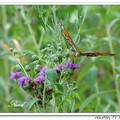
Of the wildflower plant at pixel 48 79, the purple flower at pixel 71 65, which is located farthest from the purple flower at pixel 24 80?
the purple flower at pixel 71 65

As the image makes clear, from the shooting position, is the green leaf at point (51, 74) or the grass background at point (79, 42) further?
the grass background at point (79, 42)

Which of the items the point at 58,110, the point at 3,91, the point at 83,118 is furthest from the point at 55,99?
the point at 3,91

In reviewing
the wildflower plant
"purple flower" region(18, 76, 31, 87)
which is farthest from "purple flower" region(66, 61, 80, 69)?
"purple flower" region(18, 76, 31, 87)

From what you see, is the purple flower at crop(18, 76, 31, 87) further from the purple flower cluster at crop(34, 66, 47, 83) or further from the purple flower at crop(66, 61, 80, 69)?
the purple flower at crop(66, 61, 80, 69)

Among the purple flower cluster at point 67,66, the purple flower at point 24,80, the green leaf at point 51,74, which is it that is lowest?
the purple flower at point 24,80

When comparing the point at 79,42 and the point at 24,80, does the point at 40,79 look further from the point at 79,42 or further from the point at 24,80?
the point at 79,42

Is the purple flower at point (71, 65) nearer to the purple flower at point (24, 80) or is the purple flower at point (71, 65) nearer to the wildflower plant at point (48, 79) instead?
the wildflower plant at point (48, 79)
